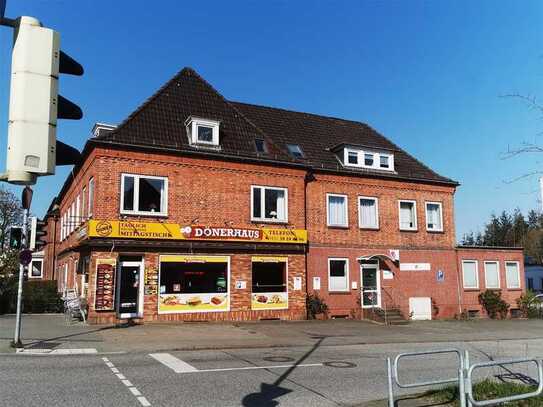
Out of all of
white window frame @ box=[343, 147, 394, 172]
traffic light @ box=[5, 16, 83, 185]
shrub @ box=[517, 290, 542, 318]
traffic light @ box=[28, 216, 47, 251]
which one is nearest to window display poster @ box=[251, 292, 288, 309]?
white window frame @ box=[343, 147, 394, 172]

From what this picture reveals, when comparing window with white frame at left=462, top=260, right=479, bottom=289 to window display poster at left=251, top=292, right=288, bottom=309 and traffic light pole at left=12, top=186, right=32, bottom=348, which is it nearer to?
window display poster at left=251, top=292, right=288, bottom=309

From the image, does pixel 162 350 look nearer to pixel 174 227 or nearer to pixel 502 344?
pixel 174 227

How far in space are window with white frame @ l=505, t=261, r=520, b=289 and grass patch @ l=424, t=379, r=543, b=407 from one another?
23758 millimetres

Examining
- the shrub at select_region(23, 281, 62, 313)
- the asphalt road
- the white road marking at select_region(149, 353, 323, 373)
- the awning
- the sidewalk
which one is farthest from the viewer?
the shrub at select_region(23, 281, 62, 313)

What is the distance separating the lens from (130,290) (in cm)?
2048

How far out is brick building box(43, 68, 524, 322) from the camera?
20.5 m

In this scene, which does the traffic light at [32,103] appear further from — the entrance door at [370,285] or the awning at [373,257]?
the entrance door at [370,285]

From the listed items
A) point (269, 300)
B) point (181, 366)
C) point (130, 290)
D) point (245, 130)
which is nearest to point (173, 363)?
point (181, 366)

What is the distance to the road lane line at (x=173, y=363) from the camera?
10.9 m

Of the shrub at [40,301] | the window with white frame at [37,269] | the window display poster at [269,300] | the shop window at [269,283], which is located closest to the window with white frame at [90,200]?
the shop window at [269,283]

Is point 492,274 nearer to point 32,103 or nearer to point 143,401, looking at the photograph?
point 143,401

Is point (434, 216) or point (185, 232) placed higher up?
point (434, 216)

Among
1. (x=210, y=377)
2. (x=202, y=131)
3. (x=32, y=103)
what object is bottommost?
(x=210, y=377)

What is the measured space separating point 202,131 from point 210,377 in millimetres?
14524
